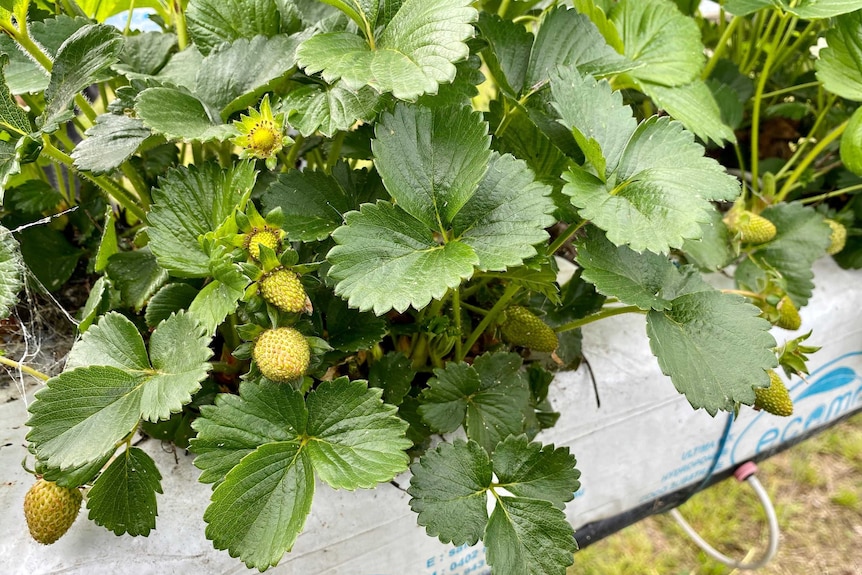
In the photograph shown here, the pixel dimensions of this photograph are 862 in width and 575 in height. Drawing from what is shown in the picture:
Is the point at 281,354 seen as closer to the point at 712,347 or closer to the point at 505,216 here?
the point at 505,216

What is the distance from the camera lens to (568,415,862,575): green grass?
4.12ft

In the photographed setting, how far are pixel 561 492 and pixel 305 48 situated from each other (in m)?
0.39

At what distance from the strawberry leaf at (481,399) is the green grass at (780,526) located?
79 cm

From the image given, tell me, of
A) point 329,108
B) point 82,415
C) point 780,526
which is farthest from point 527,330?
point 780,526

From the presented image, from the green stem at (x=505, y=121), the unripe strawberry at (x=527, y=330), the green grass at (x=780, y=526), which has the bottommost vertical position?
the green grass at (x=780, y=526)

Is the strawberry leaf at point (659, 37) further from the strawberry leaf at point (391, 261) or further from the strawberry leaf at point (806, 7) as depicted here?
the strawberry leaf at point (391, 261)

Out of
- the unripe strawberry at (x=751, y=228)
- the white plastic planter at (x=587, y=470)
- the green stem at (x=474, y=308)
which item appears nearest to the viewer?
the white plastic planter at (x=587, y=470)

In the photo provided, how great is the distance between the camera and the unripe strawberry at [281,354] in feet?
1.38

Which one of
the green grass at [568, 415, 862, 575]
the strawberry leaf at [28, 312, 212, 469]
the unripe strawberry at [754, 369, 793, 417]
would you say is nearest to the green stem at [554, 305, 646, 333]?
the unripe strawberry at [754, 369, 793, 417]

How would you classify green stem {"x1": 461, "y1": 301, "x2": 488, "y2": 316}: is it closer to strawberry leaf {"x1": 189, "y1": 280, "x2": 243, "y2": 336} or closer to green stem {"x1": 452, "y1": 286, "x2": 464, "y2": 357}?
green stem {"x1": 452, "y1": 286, "x2": 464, "y2": 357}

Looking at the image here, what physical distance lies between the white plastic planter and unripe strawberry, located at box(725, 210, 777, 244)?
0.14m

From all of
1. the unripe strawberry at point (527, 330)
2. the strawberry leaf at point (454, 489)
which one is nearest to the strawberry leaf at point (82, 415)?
the strawberry leaf at point (454, 489)

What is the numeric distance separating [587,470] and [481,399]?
25 centimetres

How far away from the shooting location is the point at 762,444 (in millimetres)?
941
